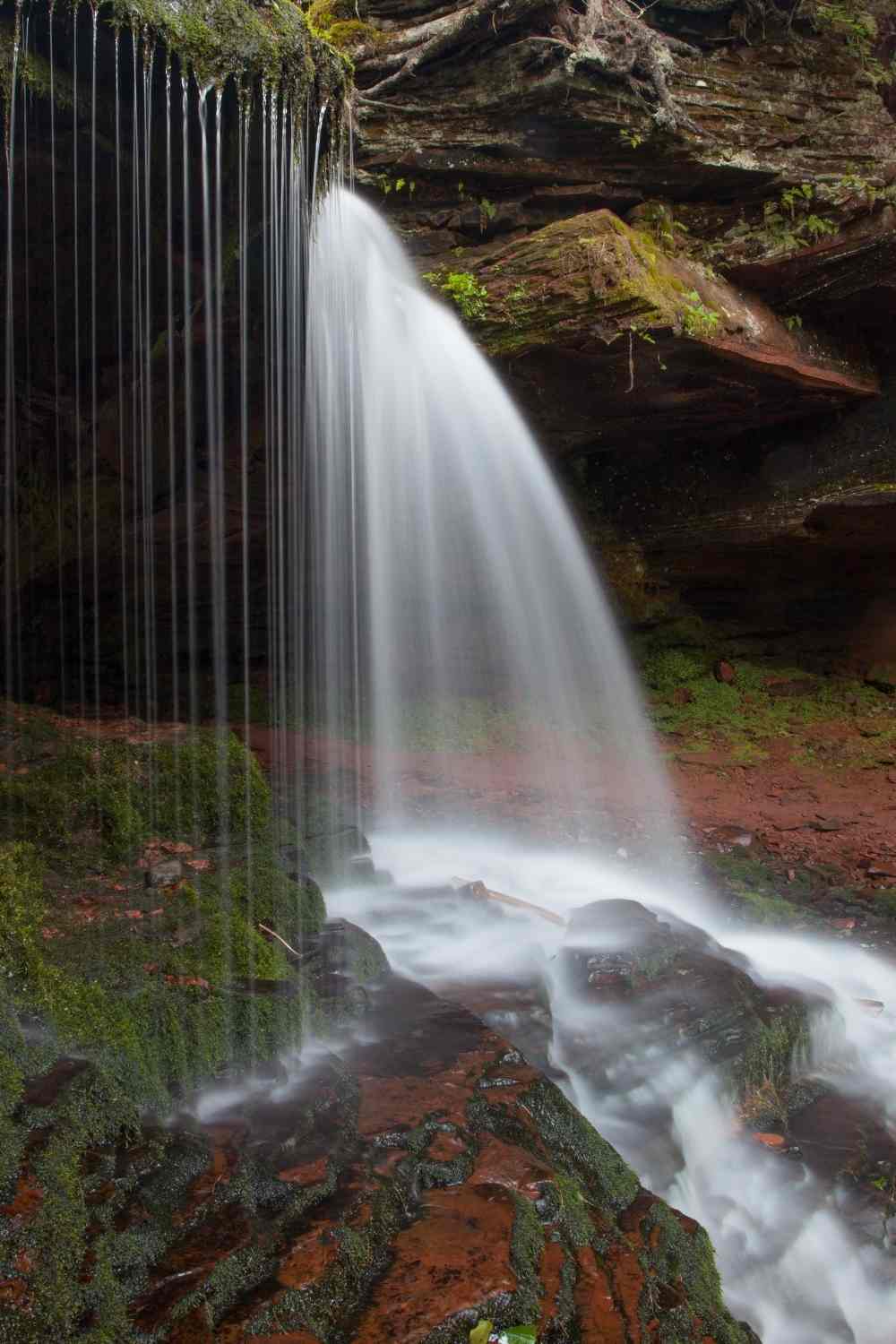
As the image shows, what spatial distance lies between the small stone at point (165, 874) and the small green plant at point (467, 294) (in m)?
5.50

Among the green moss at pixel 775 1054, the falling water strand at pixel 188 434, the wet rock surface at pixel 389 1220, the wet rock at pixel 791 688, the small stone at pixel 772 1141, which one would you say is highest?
the falling water strand at pixel 188 434

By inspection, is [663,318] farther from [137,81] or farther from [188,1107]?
[188,1107]

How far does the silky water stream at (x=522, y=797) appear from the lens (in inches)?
162

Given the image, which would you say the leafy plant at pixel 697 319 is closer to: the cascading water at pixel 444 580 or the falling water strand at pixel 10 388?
the cascading water at pixel 444 580

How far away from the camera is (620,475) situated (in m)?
11.0

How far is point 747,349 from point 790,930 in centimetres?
536

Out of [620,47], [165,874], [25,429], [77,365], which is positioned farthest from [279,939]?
[25,429]

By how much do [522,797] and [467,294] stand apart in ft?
17.7

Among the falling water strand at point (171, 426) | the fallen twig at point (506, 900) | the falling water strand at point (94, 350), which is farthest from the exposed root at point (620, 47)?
the fallen twig at point (506, 900)

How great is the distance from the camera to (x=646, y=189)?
26.2 ft

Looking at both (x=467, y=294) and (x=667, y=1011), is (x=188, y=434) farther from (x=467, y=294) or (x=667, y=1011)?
(x=667, y=1011)

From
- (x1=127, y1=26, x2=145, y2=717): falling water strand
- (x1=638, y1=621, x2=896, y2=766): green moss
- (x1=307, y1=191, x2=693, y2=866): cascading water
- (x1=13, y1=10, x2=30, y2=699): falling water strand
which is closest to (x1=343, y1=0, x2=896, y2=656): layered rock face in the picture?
(x1=307, y1=191, x2=693, y2=866): cascading water

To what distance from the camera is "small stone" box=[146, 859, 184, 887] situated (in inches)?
184

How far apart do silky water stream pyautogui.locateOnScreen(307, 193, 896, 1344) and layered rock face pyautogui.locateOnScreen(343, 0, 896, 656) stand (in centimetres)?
66
